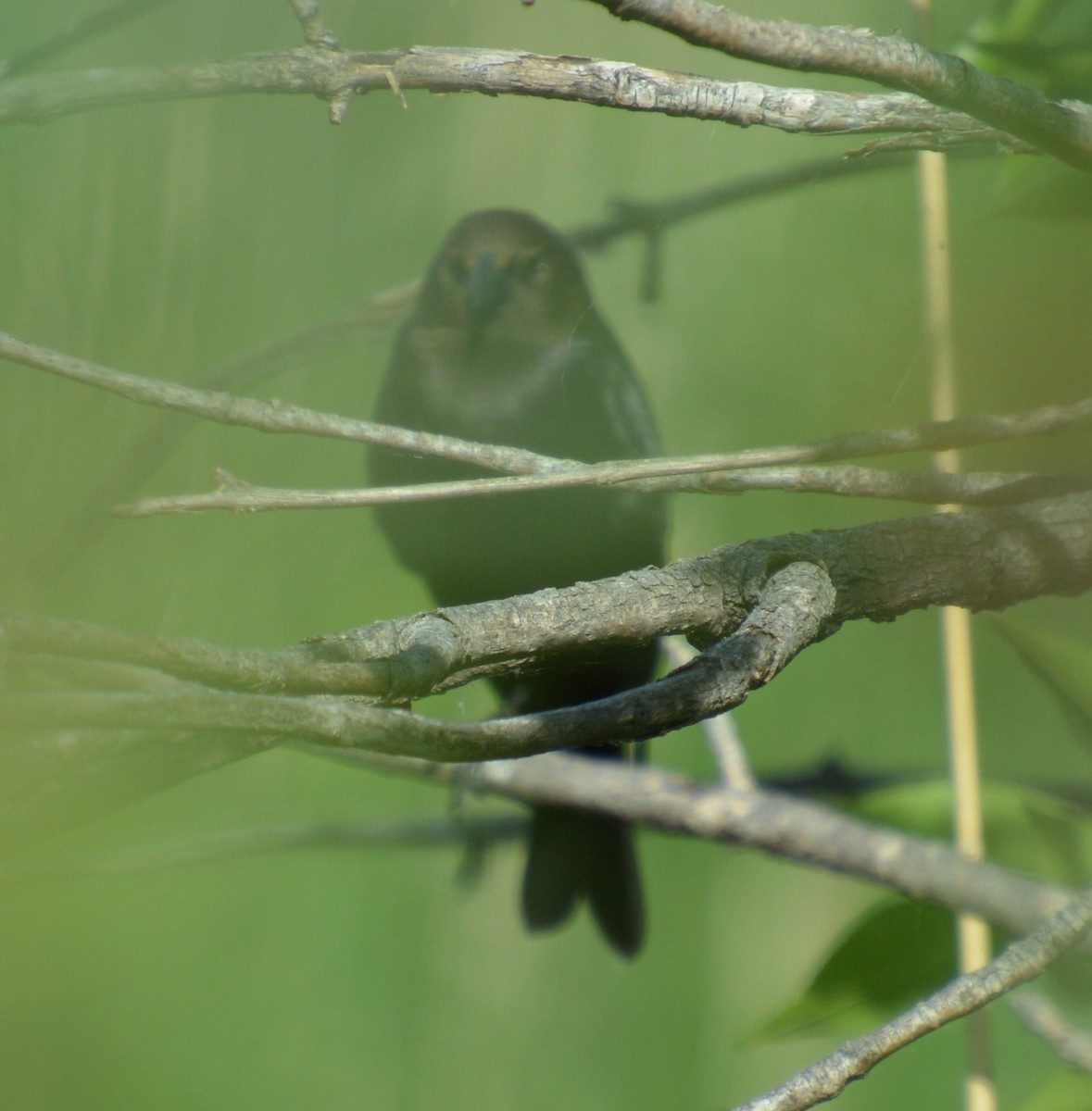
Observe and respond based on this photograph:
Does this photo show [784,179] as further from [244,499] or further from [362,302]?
[244,499]

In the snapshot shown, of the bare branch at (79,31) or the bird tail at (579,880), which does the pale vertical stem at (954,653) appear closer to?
the bare branch at (79,31)

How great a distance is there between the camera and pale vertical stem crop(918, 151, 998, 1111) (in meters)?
0.45

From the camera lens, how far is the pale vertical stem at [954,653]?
1.48ft

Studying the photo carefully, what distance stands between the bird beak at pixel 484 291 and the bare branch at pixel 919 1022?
0.60 metres

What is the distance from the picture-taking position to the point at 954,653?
52 cm

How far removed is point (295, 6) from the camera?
0.92 feet

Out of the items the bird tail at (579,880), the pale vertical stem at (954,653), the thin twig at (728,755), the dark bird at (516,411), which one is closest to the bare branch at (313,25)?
the pale vertical stem at (954,653)

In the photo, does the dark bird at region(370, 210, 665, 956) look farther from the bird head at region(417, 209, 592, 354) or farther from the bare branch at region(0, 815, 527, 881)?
the bare branch at region(0, 815, 527, 881)

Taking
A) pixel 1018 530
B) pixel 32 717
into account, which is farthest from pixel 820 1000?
pixel 32 717

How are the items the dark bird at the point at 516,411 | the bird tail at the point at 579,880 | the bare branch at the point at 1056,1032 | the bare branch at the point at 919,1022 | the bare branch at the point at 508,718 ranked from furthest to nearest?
the bird tail at the point at 579,880 < the dark bird at the point at 516,411 < the bare branch at the point at 1056,1032 < the bare branch at the point at 919,1022 < the bare branch at the point at 508,718

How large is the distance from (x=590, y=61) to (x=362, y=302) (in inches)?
9.0

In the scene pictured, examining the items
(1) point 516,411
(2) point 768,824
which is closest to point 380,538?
(1) point 516,411

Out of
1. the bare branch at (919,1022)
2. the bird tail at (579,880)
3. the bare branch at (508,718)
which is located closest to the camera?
the bare branch at (508,718)

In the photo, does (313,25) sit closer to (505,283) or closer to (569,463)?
(569,463)
